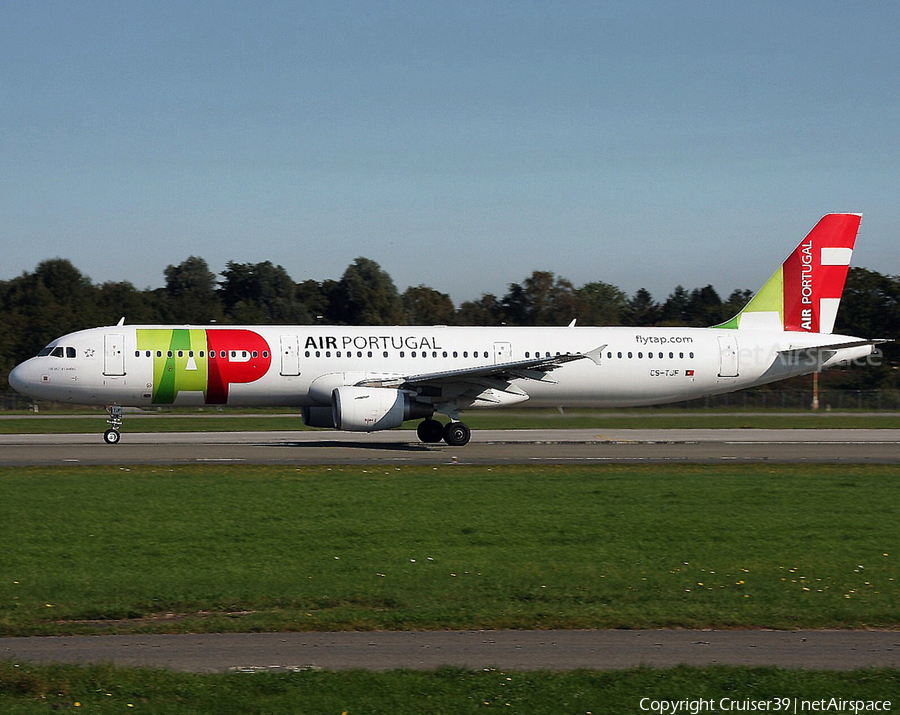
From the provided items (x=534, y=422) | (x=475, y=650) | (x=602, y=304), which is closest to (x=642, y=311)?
(x=602, y=304)

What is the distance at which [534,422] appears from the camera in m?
43.2

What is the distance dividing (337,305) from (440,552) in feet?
268

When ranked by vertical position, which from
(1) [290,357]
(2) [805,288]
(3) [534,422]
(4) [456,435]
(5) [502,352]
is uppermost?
(2) [805,288]

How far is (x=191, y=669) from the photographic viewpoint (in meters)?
8.52

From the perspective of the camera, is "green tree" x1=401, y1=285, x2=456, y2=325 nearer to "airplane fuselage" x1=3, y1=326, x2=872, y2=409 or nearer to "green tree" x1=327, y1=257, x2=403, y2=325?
"green tree" x1=327, y1=257, x2=403, y2=325

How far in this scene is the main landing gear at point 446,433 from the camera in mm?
31734

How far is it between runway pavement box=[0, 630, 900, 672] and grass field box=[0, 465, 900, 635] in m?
0.41

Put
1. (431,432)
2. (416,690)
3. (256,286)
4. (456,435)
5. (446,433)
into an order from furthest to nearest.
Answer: (256,286), (431,432), (446,433), (456,435), (416,690)

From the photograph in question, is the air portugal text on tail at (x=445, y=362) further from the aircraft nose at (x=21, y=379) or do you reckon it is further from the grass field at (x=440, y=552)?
the grass field at (x=440, y=552)

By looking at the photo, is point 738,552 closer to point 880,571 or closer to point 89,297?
point 880,571

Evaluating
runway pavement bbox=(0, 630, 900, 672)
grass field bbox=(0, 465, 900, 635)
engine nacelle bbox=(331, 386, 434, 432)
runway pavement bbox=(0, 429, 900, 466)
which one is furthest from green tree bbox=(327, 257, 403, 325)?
runway pavement bbox=(0, 630, 900, 672)

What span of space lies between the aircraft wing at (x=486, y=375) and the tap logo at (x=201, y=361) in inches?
139

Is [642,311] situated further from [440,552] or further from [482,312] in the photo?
[440,552]

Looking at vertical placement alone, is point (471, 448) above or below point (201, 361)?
below
